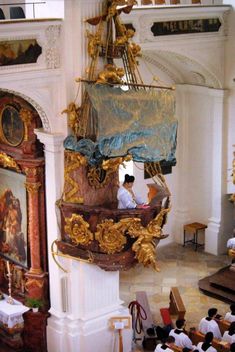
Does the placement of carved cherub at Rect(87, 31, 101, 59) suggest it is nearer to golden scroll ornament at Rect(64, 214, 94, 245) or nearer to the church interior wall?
the church interior wall

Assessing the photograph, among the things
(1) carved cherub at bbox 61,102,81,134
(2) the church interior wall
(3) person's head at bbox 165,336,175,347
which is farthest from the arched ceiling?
(3) person's head at bbox 165,336,175,347

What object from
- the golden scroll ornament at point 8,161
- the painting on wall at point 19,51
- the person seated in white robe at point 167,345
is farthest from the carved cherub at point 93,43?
the person seated in white robe at point 167,345

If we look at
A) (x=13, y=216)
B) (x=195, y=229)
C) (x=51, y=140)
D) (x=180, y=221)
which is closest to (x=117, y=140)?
(x=51, y=140)

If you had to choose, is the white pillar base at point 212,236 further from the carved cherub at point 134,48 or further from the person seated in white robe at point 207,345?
the carved cherub at point 134,48

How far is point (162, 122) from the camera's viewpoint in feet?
43.7

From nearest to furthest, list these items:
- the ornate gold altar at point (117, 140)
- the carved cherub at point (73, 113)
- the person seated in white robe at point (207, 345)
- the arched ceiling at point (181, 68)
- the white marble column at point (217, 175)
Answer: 1. the ornate gold altar at point (117, 140)
2. the carved cherub at point (73, 113)
3. the person seated in white robe at point (207, 345)
4. the arched ceiling at point (181, 68)
5. the white marble column at point (217, 175)

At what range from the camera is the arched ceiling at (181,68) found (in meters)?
17.7

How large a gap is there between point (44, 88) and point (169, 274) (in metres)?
6.82

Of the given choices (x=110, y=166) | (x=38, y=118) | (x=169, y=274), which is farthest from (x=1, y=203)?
(x=169, y=274)

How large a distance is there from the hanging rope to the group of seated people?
2.49ft

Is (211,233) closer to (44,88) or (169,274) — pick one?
(169,274)

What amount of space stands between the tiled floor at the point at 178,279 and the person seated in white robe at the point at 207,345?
1714mm

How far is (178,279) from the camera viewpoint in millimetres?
18344

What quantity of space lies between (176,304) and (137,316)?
3.31ft
